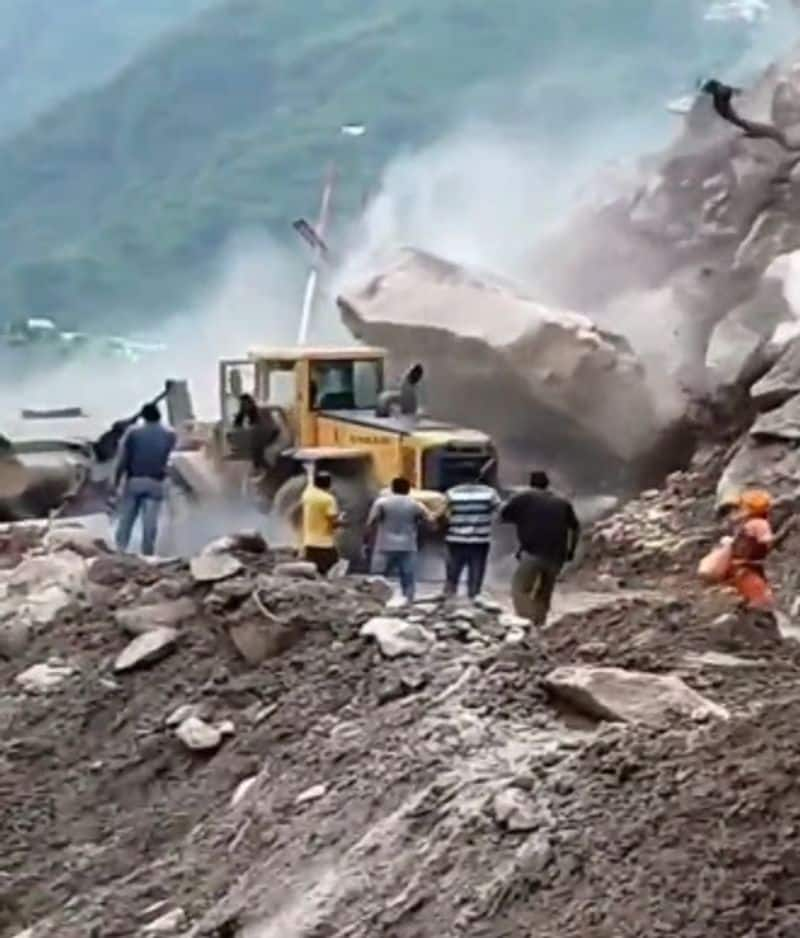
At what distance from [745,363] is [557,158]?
12948mm

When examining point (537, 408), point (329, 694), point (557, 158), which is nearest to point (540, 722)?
point (329, 694)

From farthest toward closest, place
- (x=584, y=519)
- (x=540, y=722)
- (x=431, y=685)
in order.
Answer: (x=584, y=519), (x=431, y=685), (x=540, y=722)

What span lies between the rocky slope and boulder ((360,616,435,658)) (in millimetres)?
18

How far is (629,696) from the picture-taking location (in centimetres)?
828

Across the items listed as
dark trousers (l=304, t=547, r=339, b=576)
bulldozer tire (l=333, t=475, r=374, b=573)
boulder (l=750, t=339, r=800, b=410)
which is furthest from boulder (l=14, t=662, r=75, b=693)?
boulder (l=750, t=339, r=800, b=410)

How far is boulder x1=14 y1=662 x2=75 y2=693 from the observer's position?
1055cm

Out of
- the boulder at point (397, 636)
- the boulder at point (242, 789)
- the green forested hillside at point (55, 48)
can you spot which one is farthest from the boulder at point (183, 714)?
the green forested hillside at point (55, 48)

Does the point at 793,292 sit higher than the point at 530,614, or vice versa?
the point at 793,292

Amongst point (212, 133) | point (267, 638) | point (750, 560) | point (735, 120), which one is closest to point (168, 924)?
point (267, 638)

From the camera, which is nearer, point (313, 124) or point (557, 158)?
point (557, 158)

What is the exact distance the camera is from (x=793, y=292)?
19.6 m

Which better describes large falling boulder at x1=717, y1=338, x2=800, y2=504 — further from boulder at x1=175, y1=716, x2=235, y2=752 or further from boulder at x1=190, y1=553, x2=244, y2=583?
boulder at x1=175, y1=716, x2=235, y2=752

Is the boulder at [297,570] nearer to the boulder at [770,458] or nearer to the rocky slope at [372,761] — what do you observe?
the rocky slope at [372,761]

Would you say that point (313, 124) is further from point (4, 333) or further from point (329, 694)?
point (329, 694)
